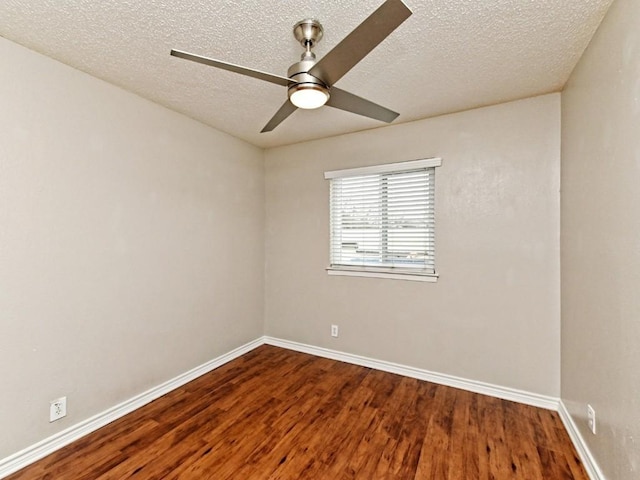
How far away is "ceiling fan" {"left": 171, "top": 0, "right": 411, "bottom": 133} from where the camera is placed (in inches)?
41.8

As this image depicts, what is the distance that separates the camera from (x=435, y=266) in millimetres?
2748

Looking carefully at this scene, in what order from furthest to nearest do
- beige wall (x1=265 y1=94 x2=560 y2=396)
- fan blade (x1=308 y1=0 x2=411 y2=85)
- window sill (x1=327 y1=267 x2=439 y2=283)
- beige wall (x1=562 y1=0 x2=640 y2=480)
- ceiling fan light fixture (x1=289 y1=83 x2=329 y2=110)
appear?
window sill (x1=327 y1=267 x2=439 y2=283), beige wall (x1=265 y1=94 x2=560 y2=396), ceiling fan light fixture (x1=289 y1=83 x2=329 y2=110), beige wall (x1=562 y1=0 x2=640 y2=480), fan blade (x1=308 y1=0 x2=411 y2=85)

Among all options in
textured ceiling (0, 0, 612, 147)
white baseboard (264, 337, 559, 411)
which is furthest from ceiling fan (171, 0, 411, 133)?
white baseboard (264, 337, 559, 411)

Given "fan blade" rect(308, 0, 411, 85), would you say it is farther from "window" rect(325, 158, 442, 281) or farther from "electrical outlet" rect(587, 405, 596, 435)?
"electrical outlet" rect(587, 405, 596, 435)

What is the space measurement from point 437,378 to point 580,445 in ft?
3.46

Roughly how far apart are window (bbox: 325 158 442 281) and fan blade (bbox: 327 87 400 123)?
1.12 m

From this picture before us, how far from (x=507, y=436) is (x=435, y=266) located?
4.32 feet

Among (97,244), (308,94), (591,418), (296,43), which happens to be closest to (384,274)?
(591,418)

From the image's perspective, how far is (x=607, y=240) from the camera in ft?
4.91

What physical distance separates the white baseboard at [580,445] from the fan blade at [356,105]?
2.24 m

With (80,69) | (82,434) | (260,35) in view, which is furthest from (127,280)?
(260,35)

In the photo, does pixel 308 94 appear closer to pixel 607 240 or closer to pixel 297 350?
pixel 607 240

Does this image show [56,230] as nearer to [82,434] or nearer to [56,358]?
[56,358]

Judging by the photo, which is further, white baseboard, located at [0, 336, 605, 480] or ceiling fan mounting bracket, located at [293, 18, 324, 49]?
white baseboard, located at [0, 336, 605, 480]
